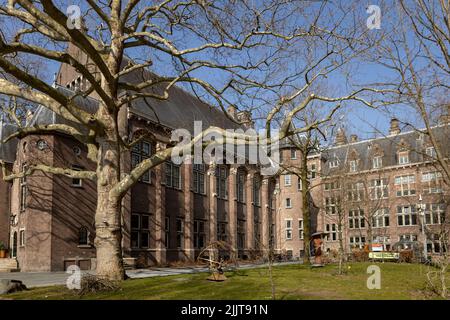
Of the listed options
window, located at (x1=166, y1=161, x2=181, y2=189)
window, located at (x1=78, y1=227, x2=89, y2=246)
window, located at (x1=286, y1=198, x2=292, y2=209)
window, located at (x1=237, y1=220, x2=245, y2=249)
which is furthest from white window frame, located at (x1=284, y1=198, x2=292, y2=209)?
window, located at (x1=78, y1=227, x2=89, y2=246)

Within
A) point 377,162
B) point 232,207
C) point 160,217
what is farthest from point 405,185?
point 160,217

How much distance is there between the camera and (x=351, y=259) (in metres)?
35.7

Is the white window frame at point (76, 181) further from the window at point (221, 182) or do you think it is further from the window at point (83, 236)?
the window at point (221, 182)

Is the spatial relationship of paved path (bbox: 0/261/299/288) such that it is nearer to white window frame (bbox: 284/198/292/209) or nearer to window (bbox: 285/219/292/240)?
window (bbox: 285/219/292/240)

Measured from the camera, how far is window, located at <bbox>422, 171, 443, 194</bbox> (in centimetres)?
5000

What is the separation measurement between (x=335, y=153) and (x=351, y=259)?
29.9m

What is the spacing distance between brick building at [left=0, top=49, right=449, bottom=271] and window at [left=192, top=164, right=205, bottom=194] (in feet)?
→ 0.28

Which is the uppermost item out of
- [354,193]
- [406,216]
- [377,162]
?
[377,162]

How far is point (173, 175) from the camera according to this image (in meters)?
35.5

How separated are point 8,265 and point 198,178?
16.5m

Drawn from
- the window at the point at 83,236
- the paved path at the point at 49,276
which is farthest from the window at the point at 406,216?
the window at the point at 83,236

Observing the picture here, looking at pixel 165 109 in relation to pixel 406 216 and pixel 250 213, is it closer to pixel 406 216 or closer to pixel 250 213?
pixel 250 213

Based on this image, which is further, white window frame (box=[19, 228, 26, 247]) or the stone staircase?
white window frame (box=[19, 228, 26, 247])
